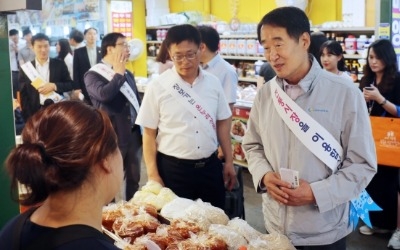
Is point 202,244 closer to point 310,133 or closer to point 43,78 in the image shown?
point 310,133

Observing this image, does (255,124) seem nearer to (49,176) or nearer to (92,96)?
(49,176)

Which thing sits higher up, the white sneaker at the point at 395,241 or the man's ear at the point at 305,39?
the man's ear at the point at 305,39

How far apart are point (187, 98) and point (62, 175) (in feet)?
6.11

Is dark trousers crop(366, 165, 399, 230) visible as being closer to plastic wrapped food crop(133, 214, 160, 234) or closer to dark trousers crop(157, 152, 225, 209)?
dark trousers crop(157, 152, 225, 209)

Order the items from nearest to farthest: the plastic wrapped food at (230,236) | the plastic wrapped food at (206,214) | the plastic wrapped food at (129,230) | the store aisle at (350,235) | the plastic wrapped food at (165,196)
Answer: the plastic wrapped food at (230,236)
the plastic wrapped food at (129,230)
the plastic wrapped food at (206,214)
the plastic wrapped food at (165,196)
the store aisle at (350,235)

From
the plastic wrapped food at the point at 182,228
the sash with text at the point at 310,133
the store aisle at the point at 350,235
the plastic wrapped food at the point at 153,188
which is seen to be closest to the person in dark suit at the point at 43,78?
the store aisle at the point at 350,235

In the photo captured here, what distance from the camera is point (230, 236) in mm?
2137

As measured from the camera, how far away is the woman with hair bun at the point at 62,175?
3.97ft

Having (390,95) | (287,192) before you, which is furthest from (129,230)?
(390,95)

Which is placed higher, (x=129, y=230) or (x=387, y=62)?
(x=387, y=62)

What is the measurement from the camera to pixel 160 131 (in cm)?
311

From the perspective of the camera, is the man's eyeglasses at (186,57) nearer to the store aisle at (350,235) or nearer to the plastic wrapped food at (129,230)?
the plastic wrapped food at (129,230)

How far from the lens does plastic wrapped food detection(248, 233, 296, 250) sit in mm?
1995

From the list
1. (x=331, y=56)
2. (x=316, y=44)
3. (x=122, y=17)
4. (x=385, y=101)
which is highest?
(x=122, y=17)
